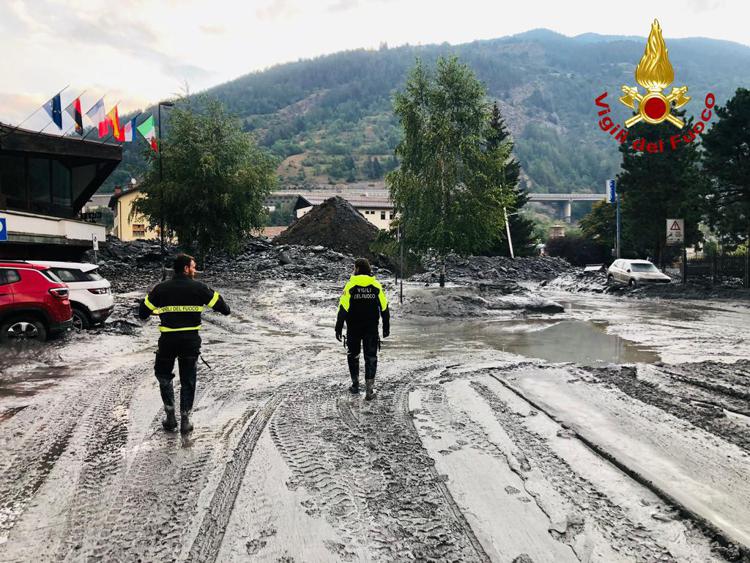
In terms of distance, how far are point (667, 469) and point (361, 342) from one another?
14.2 ft

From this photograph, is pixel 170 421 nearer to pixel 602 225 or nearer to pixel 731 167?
pixel 731 167

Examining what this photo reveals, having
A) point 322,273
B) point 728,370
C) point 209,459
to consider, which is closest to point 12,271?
point 209,459

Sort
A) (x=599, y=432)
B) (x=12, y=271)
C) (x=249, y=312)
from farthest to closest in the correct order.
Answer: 1. (x=249, y=312)
2. (x=12, y=271)
3. (x=599, y=432)

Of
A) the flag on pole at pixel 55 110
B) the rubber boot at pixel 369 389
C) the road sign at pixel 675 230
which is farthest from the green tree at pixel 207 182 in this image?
the rubber boot at pixel 369 389

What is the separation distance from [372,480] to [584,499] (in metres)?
1.57

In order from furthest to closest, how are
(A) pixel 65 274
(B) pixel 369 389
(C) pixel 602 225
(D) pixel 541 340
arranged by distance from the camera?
(C) pixel 602 225, (A) pixel 65 274, (D) pixel 541 340, (B) pixel 369 389

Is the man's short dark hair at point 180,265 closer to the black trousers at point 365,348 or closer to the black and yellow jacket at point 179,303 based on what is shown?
the black and yellow jacket at point 179,303

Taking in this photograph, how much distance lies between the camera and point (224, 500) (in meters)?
4.02

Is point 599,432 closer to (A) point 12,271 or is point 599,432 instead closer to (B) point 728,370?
(B) point 728,370

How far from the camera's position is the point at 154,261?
128 feet

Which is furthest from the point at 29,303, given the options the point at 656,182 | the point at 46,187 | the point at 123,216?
the point at 123,216

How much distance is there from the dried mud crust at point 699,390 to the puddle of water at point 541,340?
103 centimetres

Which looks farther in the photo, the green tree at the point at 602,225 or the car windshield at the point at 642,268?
the green tree at the point at 602,225

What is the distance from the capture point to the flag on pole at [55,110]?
2548 cm
